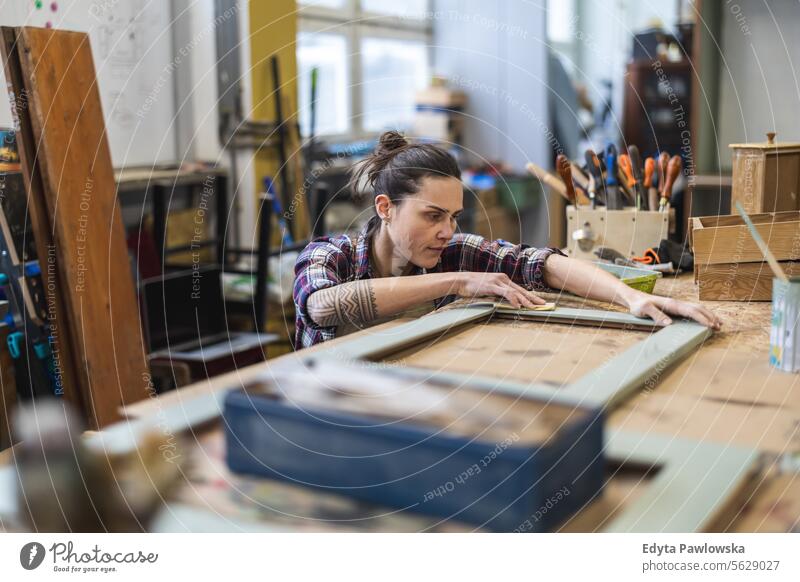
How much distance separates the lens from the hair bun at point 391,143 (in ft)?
4.88

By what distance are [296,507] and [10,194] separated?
1.42 m

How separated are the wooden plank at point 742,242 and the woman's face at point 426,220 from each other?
422 mm

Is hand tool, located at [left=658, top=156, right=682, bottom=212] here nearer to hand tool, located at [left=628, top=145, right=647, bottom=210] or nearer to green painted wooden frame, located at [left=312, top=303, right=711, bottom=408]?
hand tool, located at [left=628, top=145, right=647, bottom=210]

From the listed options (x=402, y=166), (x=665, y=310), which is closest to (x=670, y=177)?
(x=665, y=310)

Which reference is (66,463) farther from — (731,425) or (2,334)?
(2,334)

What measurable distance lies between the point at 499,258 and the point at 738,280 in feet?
1.38

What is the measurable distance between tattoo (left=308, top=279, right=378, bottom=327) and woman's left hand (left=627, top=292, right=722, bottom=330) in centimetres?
44

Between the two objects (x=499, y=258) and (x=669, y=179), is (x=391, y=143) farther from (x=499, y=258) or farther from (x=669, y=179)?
(x=669, y=179)

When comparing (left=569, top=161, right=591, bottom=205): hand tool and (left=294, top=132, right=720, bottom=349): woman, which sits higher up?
(left=569, top=161, right=591, bottom=205): hand tool

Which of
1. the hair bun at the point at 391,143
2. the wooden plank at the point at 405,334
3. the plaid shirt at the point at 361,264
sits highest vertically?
the hair bun at the point at 391,143

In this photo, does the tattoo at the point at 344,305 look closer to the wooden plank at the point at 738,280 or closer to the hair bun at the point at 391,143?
the hair bun at the point at 391,143

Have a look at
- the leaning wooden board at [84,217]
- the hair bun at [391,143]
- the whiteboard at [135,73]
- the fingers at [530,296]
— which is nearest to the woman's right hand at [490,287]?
the fingers at [530,296]

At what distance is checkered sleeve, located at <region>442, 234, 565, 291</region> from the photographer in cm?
153

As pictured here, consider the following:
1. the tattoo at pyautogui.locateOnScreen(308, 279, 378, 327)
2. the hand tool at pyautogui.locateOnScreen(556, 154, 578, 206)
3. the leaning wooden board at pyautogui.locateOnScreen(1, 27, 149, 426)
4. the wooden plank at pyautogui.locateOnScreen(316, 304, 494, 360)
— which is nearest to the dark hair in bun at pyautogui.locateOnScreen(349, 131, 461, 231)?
the tattoo at pyautogui.locateOnScreen(308, 279, 378, 327)
